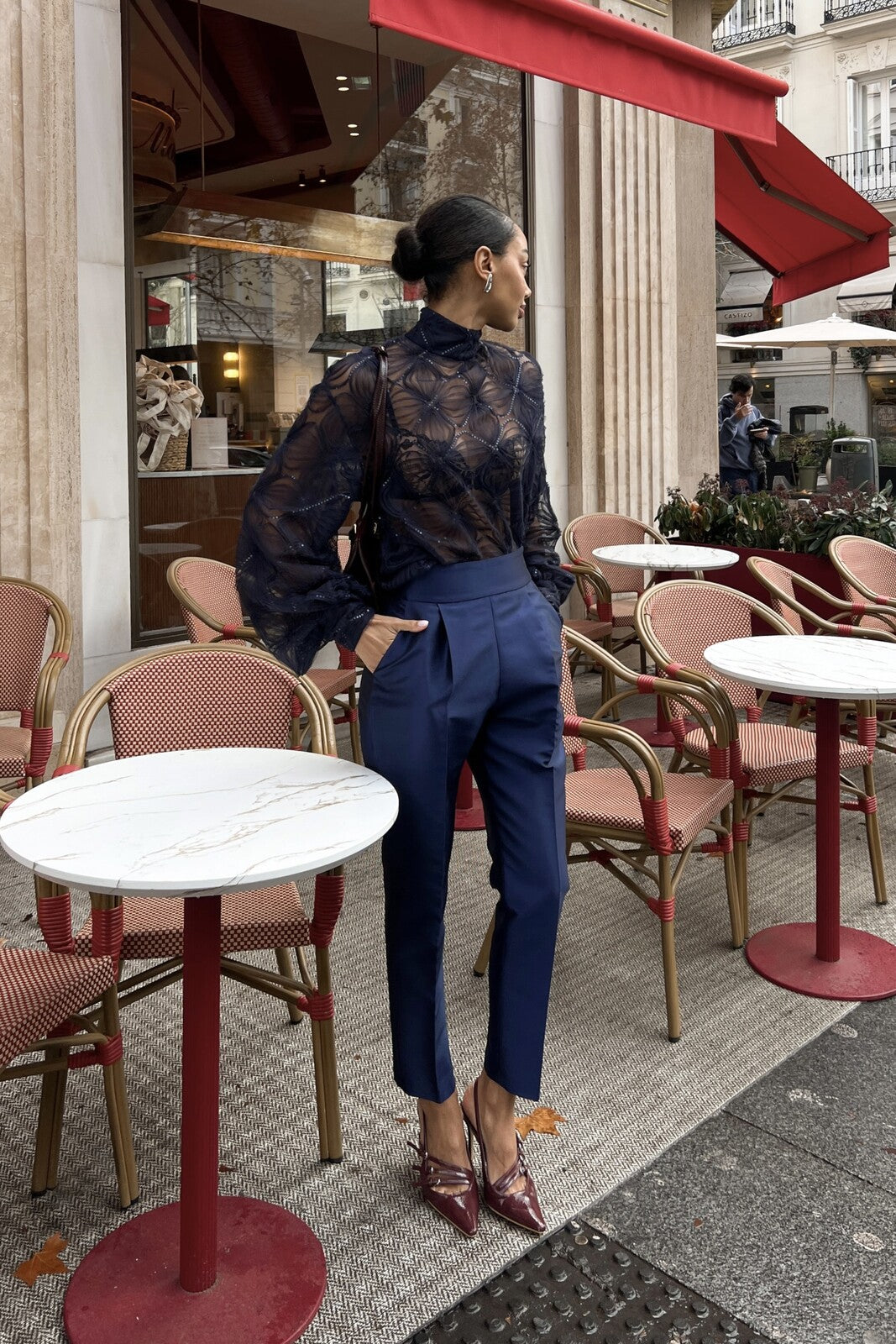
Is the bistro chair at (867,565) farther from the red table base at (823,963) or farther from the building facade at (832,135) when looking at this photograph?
the building facade at (832,135)

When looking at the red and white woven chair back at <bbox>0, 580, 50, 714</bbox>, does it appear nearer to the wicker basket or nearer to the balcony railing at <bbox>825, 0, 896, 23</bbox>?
the wicker basket

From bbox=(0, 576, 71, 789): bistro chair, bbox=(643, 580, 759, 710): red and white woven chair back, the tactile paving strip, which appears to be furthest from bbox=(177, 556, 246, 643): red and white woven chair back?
the tactile paving strip

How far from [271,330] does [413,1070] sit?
5.63 metres

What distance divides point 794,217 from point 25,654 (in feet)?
27.4

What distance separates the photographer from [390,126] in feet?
25.1

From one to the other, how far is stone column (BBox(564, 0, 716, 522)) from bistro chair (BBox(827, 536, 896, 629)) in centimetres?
256

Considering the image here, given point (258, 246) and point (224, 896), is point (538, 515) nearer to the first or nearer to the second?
point (224, 896)

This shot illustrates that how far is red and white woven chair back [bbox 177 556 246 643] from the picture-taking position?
5.34 m

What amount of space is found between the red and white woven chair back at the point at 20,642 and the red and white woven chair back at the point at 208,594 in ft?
2.92

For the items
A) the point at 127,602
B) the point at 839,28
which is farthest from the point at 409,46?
the point at 839,28

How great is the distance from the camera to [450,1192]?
2.50 meters

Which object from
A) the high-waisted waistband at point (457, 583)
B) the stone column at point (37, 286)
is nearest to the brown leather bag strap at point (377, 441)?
the high-waisted waistband at point (457, 583)

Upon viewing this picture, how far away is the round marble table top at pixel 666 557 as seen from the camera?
20.7 feet

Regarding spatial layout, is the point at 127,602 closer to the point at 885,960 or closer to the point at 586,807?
the point at 586,807
